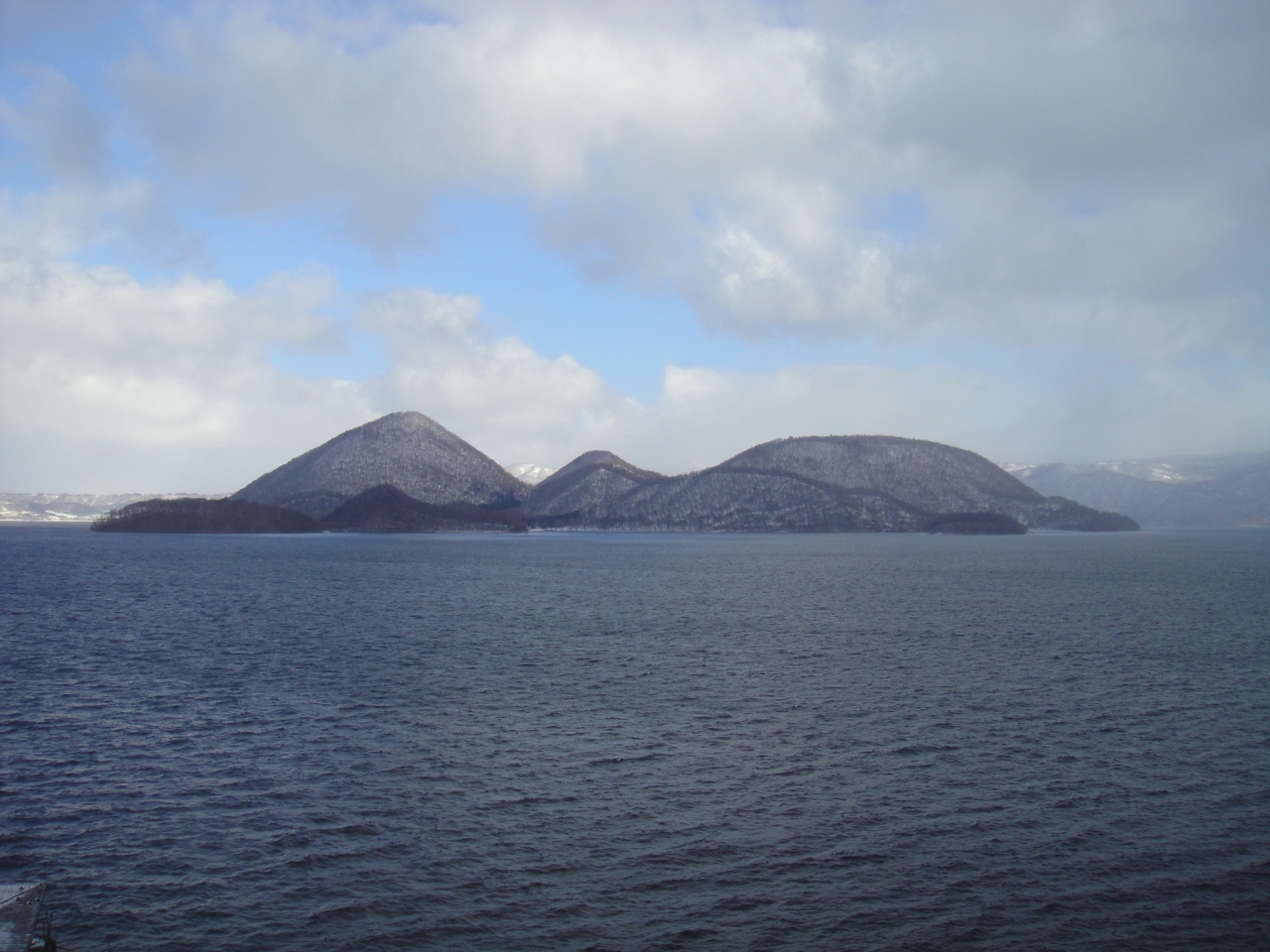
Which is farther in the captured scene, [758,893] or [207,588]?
[207,588]

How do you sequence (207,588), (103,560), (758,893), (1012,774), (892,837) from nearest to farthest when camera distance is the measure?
1. (758,893)
2. (892,837)
3. (1012,774)
4. (207,588)
5. (103,560)

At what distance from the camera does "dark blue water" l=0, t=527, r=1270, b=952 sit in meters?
21.6

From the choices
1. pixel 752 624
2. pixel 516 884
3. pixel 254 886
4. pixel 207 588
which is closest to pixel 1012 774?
pixel 516 884

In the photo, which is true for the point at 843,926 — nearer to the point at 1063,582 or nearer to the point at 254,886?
the point at 254,886

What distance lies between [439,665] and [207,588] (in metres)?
64.1

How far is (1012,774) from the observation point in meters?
31.8


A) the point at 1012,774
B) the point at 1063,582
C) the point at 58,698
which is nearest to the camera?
the point at 1012,774

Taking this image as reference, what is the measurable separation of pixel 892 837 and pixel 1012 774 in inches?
321

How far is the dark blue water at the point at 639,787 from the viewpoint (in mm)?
21609

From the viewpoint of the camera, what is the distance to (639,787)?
99.5 ft

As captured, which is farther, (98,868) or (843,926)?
(98,868)

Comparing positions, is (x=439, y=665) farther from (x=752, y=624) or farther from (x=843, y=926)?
(x=843, y=926)

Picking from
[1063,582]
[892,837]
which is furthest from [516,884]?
[1063,582]

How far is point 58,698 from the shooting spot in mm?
42625
